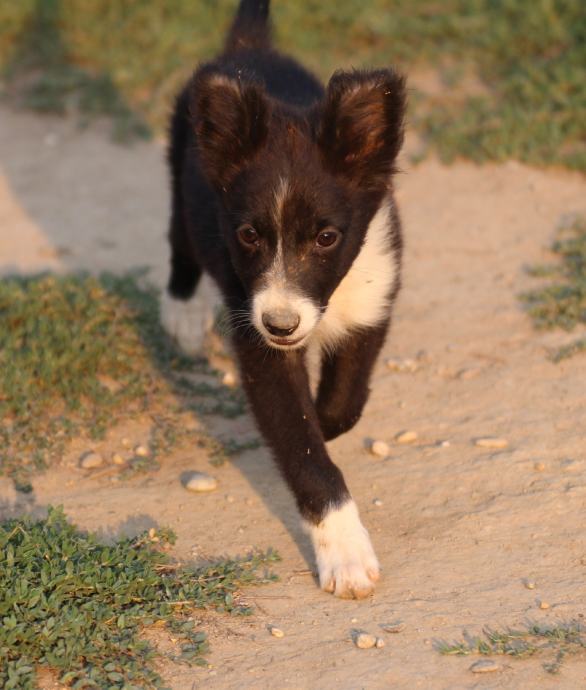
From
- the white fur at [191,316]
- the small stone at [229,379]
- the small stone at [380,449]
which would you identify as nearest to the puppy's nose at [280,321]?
the small stone at [380,449]

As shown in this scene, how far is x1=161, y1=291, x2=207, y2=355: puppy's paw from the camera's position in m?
5.56

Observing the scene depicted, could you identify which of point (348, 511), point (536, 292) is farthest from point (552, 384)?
point (348, 511)

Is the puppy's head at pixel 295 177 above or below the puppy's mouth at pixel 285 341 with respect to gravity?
above

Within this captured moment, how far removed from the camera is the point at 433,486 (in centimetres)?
434

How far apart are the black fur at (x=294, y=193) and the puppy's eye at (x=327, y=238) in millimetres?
19

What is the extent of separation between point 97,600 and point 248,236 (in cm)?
125

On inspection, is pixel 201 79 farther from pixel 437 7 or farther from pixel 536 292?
pixel 437 7

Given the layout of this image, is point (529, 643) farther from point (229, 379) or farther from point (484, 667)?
point (229, 379)

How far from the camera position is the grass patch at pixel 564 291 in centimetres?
538

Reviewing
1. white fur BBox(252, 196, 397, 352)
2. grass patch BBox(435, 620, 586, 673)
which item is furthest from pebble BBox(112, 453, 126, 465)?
grass patch BBox(435, 620, 586, 673)

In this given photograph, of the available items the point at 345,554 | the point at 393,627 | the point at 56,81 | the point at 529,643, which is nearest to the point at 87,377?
the point at 345,554

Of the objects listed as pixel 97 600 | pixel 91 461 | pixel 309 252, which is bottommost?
pixel 91 461

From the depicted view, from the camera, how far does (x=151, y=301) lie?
19.4 ft

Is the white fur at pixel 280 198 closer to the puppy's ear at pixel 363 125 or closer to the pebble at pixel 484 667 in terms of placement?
the puppy's ear at pixel 363 125
